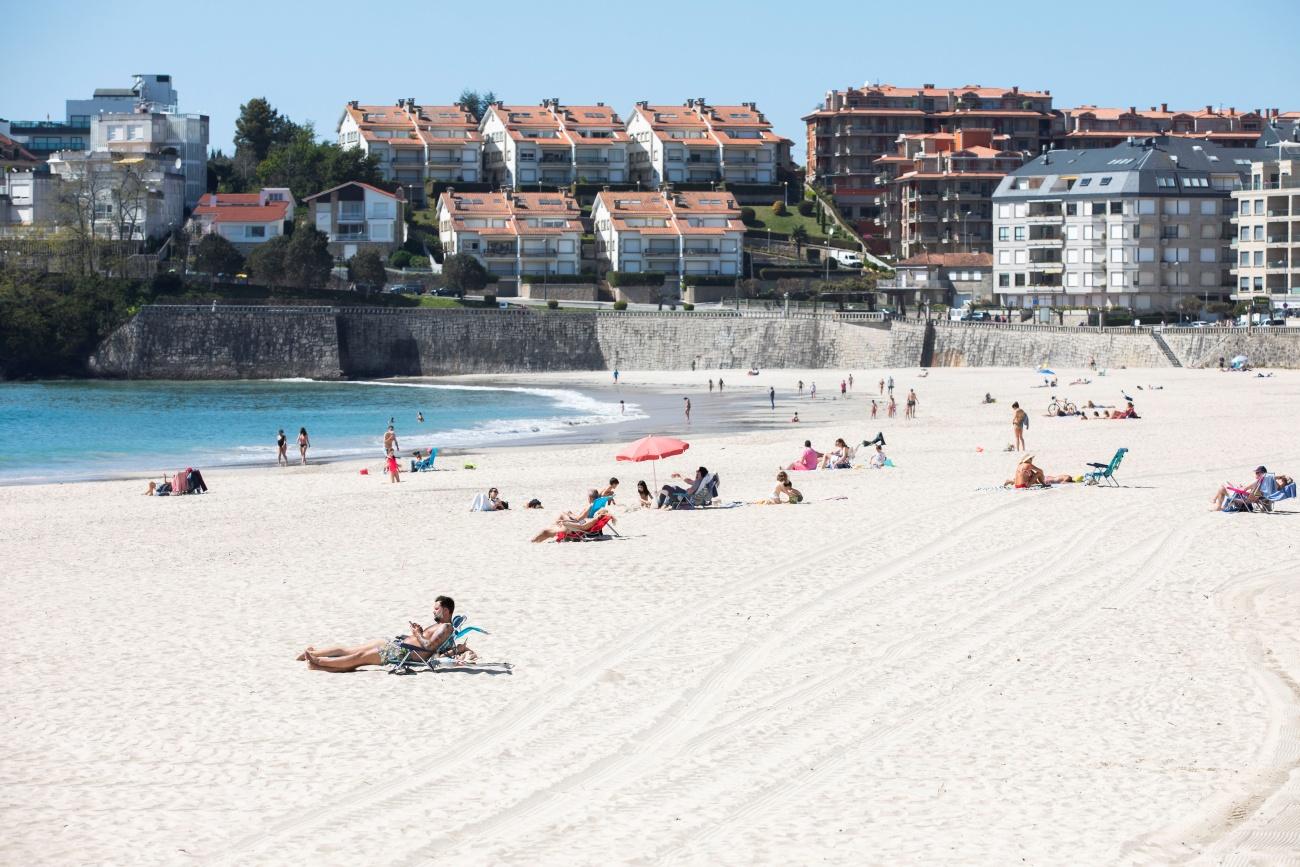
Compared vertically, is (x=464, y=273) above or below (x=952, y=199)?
below

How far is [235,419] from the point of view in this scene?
54062mm

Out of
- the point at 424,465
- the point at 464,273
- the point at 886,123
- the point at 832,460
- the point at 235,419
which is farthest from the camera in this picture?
the point at 886,123

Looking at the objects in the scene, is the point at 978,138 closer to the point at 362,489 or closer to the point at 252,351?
the point at 252,351

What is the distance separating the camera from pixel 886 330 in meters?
73.6

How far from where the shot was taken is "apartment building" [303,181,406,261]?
94.4 metres

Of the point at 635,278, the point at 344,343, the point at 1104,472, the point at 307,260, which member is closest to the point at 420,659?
the point at 1104,472

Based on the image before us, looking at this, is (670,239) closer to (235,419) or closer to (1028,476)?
(235,419)

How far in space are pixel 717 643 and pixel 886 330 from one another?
61599mm

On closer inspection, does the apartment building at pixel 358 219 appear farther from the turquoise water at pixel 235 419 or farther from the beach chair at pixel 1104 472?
the beach chair at pixel 1104 472

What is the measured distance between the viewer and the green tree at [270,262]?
84.3 metres

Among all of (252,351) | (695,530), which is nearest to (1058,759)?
(695,530)

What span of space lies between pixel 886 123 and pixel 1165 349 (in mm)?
57209

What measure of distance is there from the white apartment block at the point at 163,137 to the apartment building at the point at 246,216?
7.60 metres

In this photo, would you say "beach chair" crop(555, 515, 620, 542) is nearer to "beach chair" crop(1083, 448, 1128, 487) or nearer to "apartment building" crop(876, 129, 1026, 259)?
"beach chair" crop(1083, 448, 1128, 487)
